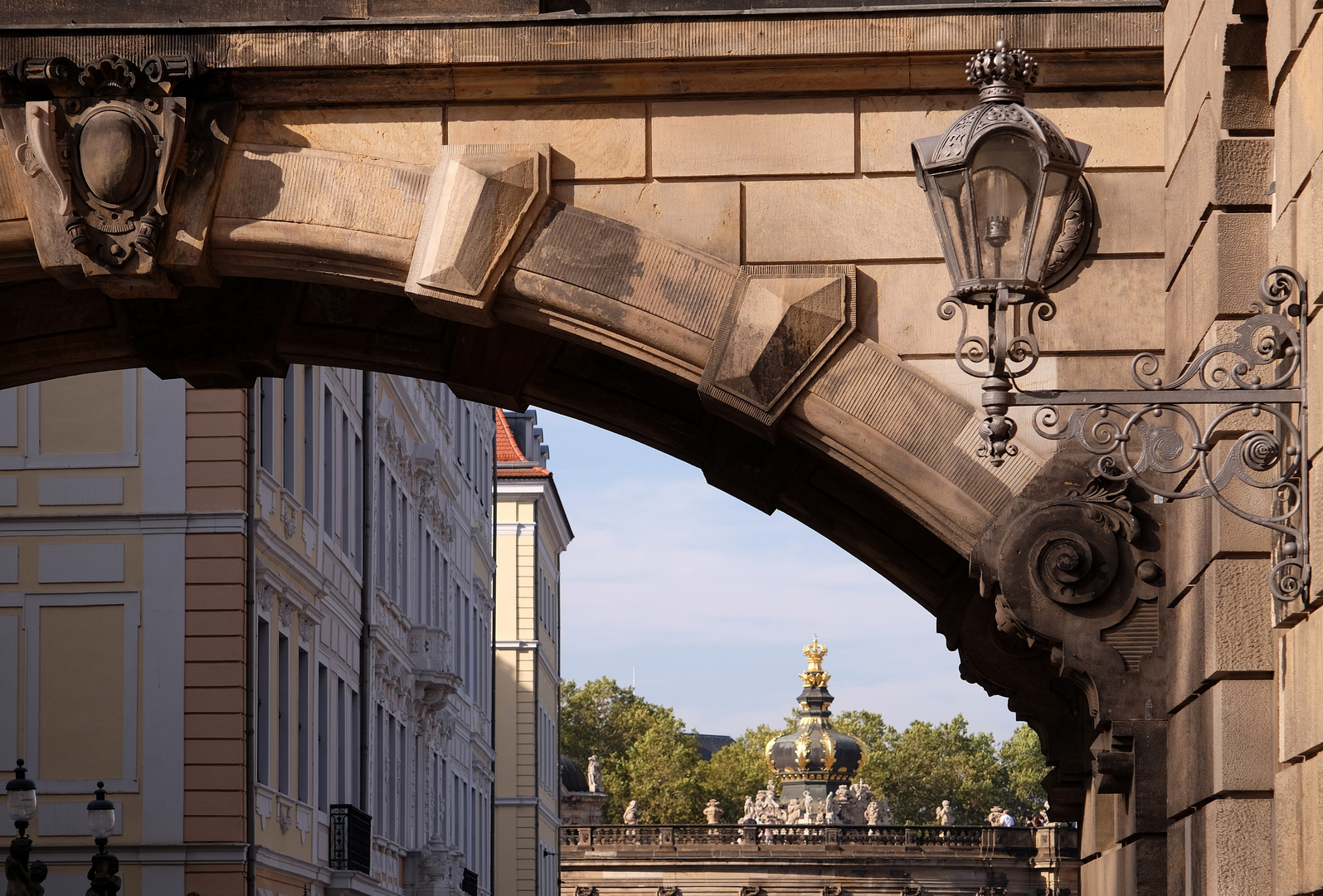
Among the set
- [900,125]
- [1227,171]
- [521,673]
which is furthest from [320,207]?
[521,673]

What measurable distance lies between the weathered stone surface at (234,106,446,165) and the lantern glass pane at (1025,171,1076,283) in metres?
2.96

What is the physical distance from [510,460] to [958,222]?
2165 inches

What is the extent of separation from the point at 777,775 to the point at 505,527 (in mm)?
22523

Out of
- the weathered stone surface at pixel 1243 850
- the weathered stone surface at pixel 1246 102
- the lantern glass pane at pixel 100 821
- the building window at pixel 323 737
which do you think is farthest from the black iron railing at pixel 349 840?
the weathered stone surface at pixel 1246 102

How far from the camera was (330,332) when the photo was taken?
1012 cm

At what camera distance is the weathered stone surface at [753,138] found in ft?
27.3

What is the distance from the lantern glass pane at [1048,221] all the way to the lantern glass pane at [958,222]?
0.18m

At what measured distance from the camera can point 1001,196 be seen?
6.24 m

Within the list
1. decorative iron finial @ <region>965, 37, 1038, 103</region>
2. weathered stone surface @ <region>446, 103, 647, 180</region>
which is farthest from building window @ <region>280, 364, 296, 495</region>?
decorative iron finial @ <region>965, 37, 1038, 103</region>

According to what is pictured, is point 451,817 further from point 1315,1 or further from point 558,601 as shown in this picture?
point 1315,1

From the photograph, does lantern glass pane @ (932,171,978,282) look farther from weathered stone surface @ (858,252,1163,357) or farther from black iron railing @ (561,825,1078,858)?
black iron railing @ (561,825,1078,858)

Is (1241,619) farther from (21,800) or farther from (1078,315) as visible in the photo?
(21,800)

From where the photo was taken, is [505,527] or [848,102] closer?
[848,102]

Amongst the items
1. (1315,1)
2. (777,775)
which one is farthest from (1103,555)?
(777,775)
